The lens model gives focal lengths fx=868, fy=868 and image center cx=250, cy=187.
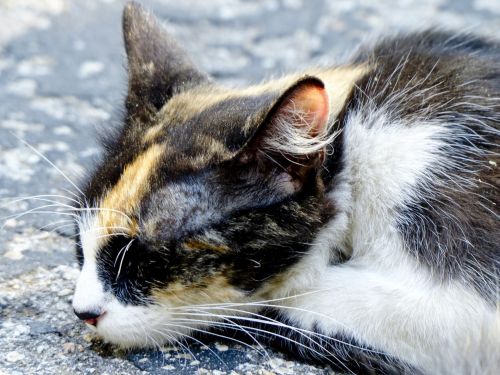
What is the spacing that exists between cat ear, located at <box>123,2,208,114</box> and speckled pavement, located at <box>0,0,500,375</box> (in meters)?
0.22

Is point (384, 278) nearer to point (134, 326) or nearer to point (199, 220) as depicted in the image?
point (199, 220)

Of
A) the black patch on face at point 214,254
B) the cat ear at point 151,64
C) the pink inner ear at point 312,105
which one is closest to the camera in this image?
the pink inner ear at point 312,105

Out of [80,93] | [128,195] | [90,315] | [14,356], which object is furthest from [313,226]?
[80,93]

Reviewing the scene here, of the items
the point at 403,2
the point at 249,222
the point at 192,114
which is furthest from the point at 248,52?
the point at 249,222

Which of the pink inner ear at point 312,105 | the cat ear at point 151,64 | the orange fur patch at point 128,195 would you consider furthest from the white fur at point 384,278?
the cat ear at point 151,64

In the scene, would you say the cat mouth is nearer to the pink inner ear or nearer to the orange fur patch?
the orange fur patch

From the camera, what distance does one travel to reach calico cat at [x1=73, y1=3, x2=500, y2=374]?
2021 millimetres

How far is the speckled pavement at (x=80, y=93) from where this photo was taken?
84.2 inches

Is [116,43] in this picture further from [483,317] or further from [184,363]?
[483,317]

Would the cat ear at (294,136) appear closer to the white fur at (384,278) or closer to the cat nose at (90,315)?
the white fur at (384,278)

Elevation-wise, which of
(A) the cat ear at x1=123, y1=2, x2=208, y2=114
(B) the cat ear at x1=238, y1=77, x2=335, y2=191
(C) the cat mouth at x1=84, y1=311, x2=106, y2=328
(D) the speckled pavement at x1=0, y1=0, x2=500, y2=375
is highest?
(B) the cat ear at x1=238, y1=77, x2=335, y2=191

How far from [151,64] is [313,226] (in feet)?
2.37

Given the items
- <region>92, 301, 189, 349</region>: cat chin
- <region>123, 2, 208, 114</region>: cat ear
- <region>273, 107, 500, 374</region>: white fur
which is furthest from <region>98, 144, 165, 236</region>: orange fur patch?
<region>273, 107, 500, 374</region>: white fur

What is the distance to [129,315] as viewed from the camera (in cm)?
204
